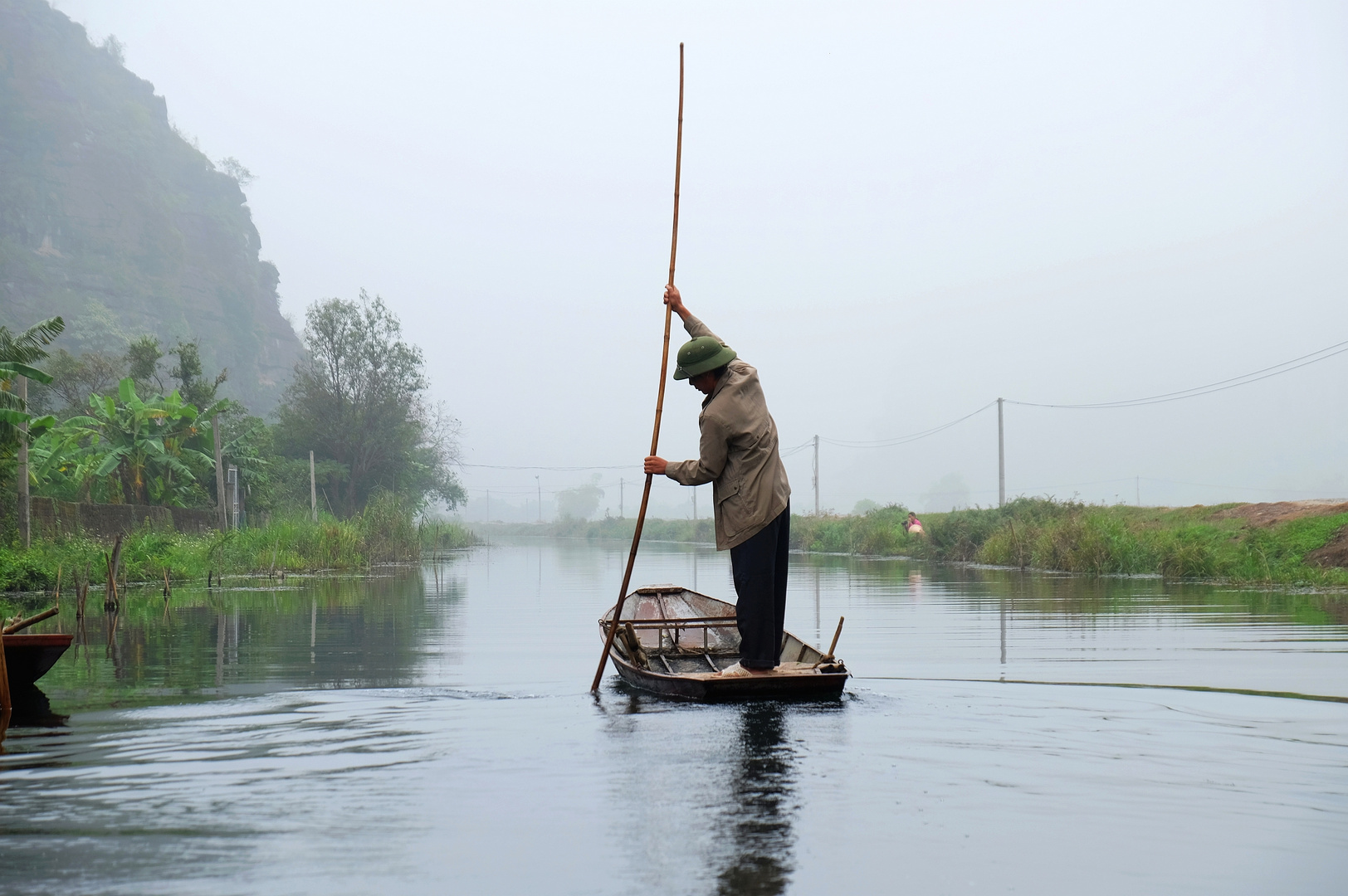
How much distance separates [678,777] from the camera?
14.3 ft

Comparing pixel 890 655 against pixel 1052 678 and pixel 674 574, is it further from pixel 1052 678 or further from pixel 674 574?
pixel 674 574

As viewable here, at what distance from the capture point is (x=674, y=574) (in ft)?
78.2

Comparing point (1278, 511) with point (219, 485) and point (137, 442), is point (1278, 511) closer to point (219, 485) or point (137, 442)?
point (219, 485)

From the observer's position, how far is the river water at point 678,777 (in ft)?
10.5

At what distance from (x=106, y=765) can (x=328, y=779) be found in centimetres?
104

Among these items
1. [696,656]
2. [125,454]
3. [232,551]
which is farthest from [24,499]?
[696,656]

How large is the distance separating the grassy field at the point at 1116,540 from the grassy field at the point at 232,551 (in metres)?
15.6

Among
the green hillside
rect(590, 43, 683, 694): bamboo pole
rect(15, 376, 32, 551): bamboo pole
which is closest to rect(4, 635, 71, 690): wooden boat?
rect(590, 43, 683, 694): bamboo pole

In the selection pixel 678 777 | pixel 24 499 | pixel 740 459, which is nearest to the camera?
pixel 678 777

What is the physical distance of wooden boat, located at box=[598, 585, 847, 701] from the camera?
6070 millimetres

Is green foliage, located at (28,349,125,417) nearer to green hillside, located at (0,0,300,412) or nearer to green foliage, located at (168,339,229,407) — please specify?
green foliage, located at (168,339,229,407)

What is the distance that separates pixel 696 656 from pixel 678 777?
3.89m

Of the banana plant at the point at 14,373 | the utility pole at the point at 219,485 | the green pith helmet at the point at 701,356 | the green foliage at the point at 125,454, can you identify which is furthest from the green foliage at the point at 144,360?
the green pith helmet at the point at 701,356

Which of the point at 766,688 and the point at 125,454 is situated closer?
the point at 766,688
